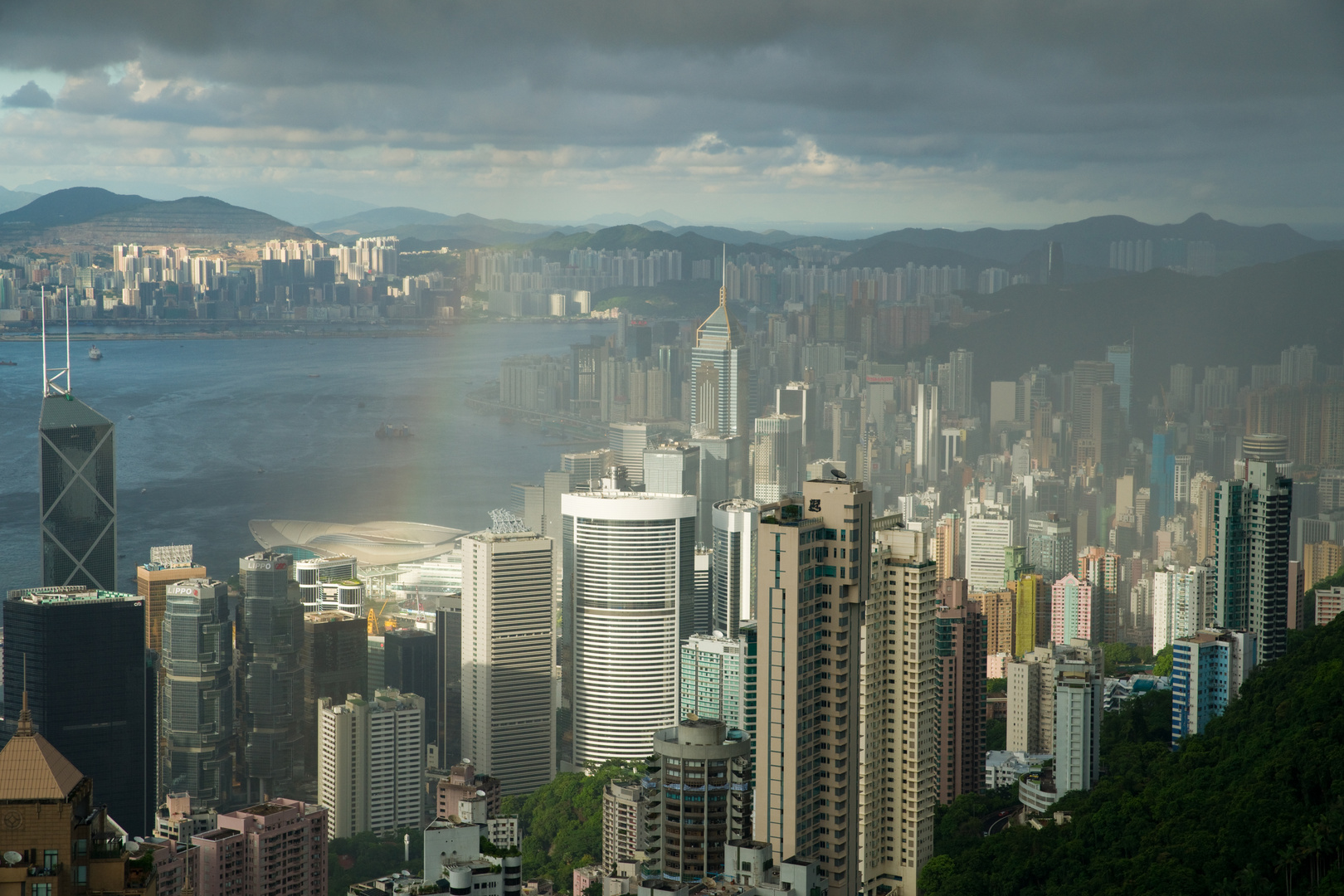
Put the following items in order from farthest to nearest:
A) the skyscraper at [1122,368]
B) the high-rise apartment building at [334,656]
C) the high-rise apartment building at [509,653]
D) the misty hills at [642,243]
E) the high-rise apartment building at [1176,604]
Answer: the misty hills at [642,243] < the skyscraper at [1122,368] < the high-rise apartment building at [334,656] < the high-rise apartment building at [509,653] < the high-rise apartment building at [1176,604]

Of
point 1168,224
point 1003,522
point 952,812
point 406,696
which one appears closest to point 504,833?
point 952,812

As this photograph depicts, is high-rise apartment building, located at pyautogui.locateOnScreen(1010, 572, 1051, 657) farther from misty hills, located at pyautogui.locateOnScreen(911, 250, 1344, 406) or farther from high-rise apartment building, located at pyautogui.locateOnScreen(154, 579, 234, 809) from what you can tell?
high-rise apartment building, located at pyautogui.locateOnScreen(154, 579, 234, 809)

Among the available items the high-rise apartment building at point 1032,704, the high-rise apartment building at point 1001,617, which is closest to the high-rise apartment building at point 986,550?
the high-rise apartment building at point 1001,617

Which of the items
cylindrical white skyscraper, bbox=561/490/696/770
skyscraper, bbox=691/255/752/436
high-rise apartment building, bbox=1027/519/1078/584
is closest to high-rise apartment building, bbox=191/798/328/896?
cylindrical white skyscraper, bbox=561/490/696/770

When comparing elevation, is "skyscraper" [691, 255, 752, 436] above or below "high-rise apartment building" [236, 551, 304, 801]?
above

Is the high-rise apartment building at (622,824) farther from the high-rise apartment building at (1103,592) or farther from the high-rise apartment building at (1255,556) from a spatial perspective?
the high-rise apartment building at (1103,592)

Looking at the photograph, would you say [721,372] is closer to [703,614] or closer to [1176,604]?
[703,614]

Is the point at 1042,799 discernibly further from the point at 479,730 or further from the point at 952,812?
the point at 479,730
